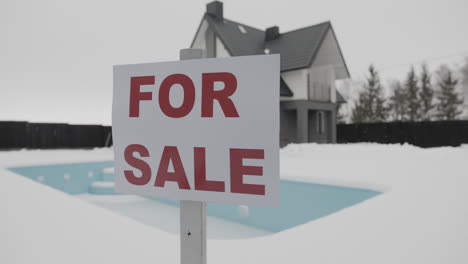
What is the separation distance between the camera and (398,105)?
3153cm

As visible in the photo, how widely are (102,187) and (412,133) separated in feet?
55.5

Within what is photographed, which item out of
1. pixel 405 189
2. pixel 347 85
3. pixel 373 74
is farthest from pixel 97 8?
pixel 347 85

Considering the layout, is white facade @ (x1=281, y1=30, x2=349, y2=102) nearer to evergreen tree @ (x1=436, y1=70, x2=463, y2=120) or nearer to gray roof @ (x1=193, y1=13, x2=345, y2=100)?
gray roof @ (x1=193, y1=13, x2=345, y2=100)

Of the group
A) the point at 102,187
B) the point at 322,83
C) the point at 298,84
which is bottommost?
the point at 102,187

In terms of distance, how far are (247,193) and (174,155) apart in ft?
0.99

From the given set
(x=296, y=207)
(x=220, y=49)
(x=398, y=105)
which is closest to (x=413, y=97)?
(x=398, y=105)

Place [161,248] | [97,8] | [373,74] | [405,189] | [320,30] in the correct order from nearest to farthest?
[161,248] < [405,189] < [97,8] < [320,30] < [373,74]

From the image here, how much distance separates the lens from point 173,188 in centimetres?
111

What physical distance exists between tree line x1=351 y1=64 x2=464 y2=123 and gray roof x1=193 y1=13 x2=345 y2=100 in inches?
642

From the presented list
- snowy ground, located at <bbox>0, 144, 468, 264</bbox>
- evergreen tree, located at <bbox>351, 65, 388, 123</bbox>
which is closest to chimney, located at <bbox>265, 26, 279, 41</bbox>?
snowy ground, located at <bbox>0, 144, 468, 264</bbox>

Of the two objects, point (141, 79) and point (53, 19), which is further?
point (53, 19)

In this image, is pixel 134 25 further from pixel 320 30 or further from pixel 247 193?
pixel 247 193

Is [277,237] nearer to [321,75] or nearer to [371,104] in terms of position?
[321,75]

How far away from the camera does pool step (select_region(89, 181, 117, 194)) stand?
30.2ft
